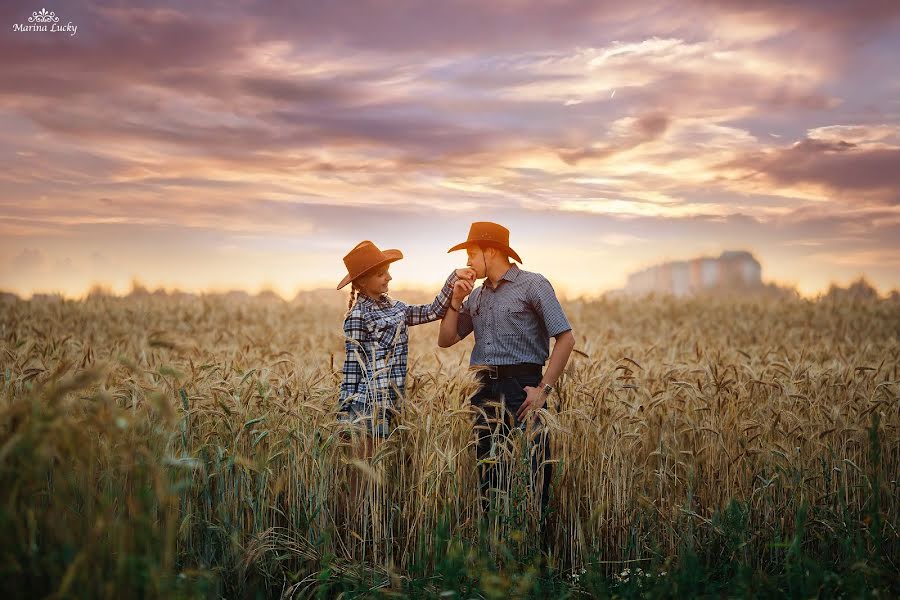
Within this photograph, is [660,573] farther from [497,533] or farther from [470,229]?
[470,229]

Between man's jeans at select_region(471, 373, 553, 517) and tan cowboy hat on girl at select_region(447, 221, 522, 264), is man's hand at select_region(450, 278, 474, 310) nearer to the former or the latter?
tan cowboy hat on girl at select_region(447, 221, 522, 264)

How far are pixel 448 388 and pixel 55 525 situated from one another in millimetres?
3196

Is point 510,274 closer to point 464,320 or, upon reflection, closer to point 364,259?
point 464,320

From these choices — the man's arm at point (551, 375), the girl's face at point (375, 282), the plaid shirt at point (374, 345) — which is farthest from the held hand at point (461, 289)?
the man's arm at point (551, 375)

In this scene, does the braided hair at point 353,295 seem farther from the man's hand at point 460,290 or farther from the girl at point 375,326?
the man's hand at point 460,290

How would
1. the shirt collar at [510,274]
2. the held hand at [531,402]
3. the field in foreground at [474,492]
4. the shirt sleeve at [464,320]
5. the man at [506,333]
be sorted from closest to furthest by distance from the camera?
the field in foreground at [474,492] → the held hand at [531,402] → the man at [506,333] → the shirt collar at [510,274] → the shirt sleeve at [464,320]

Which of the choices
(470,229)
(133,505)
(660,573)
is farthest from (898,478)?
(133,505)

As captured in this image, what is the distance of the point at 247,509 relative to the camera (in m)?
4.75

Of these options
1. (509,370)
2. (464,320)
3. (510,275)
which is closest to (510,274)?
(510,275)

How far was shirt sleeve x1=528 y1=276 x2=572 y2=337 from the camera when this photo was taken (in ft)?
17.3

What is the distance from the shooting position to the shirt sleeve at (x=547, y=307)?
17.3 ft

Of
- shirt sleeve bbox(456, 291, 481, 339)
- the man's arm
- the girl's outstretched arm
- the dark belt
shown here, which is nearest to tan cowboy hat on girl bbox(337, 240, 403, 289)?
the girl's outstretched arm

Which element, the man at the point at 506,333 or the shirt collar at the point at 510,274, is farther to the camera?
the shirt collar at the point at 510,274

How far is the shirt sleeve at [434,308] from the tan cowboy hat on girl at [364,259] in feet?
1.48
